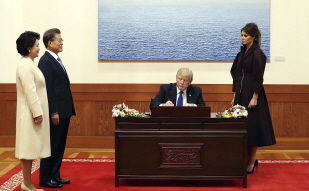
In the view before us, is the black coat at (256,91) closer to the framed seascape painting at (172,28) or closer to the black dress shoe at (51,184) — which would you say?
the framed seascape painting at (172,28)

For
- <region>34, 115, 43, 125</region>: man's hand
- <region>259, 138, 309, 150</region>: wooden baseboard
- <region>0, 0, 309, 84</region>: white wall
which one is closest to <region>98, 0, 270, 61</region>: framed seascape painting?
<region>0, 0, 309, 84</region>: white wall

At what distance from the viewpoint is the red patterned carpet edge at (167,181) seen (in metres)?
4.34

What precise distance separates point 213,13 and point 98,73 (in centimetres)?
197

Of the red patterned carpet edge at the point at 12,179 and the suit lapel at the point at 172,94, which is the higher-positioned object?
the suit lapel at the point at 172,94

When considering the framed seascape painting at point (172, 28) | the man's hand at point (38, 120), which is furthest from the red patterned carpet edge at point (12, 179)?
the framed seascape painting at point (172, 28)

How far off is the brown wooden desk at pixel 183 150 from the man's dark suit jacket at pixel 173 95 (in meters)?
0.56

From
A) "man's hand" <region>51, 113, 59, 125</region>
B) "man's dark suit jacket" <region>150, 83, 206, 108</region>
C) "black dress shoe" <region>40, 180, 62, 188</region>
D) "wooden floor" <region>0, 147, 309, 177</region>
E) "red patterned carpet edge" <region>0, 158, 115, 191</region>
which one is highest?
"man's dark suit jacket" <region>150, 83, 206, 108</region>

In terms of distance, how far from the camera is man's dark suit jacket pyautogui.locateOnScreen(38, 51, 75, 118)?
4191mm

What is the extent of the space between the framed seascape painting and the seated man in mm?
1727

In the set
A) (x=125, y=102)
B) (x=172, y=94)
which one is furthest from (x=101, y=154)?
(x=172, y=94)

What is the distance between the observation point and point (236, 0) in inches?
257

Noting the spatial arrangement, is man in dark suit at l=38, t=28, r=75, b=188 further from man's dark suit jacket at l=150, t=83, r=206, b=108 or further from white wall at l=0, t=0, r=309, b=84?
white wall at l=0, t=0, r=309, b=84

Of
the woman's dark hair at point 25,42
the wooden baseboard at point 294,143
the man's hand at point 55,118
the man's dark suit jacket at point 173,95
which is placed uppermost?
the woman's dark hair at point 25,42

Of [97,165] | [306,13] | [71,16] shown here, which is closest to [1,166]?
[97,165]
